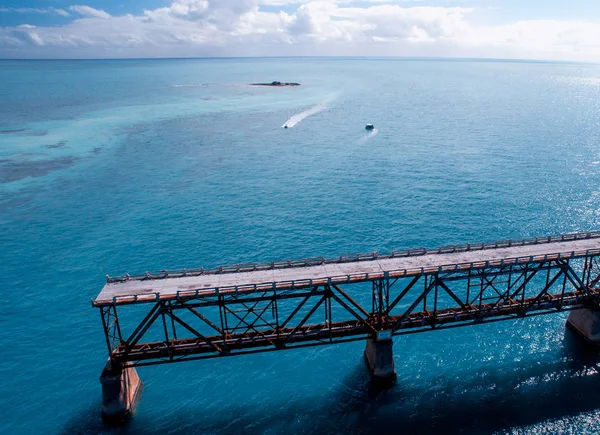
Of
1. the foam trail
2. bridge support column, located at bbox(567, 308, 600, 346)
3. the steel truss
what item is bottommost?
bridge support column, located at bbox(567, 308, 600, 346)

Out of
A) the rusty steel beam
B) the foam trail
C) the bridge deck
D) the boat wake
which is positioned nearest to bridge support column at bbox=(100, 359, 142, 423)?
the rusty steel beam

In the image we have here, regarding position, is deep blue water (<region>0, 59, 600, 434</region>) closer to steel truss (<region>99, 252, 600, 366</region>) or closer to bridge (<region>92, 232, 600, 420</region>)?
bridge (<region>92, 232, 600, 420</region>)

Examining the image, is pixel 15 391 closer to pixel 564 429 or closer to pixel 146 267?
pixel 146 267

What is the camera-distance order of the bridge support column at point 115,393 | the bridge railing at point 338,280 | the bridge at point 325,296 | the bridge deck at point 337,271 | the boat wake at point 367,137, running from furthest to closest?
the boat wake at point 367,137 < the bridge support column at point 115,393 < the bridge at point 325,296 < the bridge deck at point 337,271 < the bridge railing at point 338,280

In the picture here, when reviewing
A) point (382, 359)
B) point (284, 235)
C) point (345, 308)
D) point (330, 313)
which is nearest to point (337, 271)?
point (330, 313)

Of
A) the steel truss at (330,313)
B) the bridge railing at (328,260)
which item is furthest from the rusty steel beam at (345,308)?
the bridge railing at (328,260)

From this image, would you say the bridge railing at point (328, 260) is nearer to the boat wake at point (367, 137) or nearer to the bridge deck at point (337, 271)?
the bridge deck at point (337, 271)
